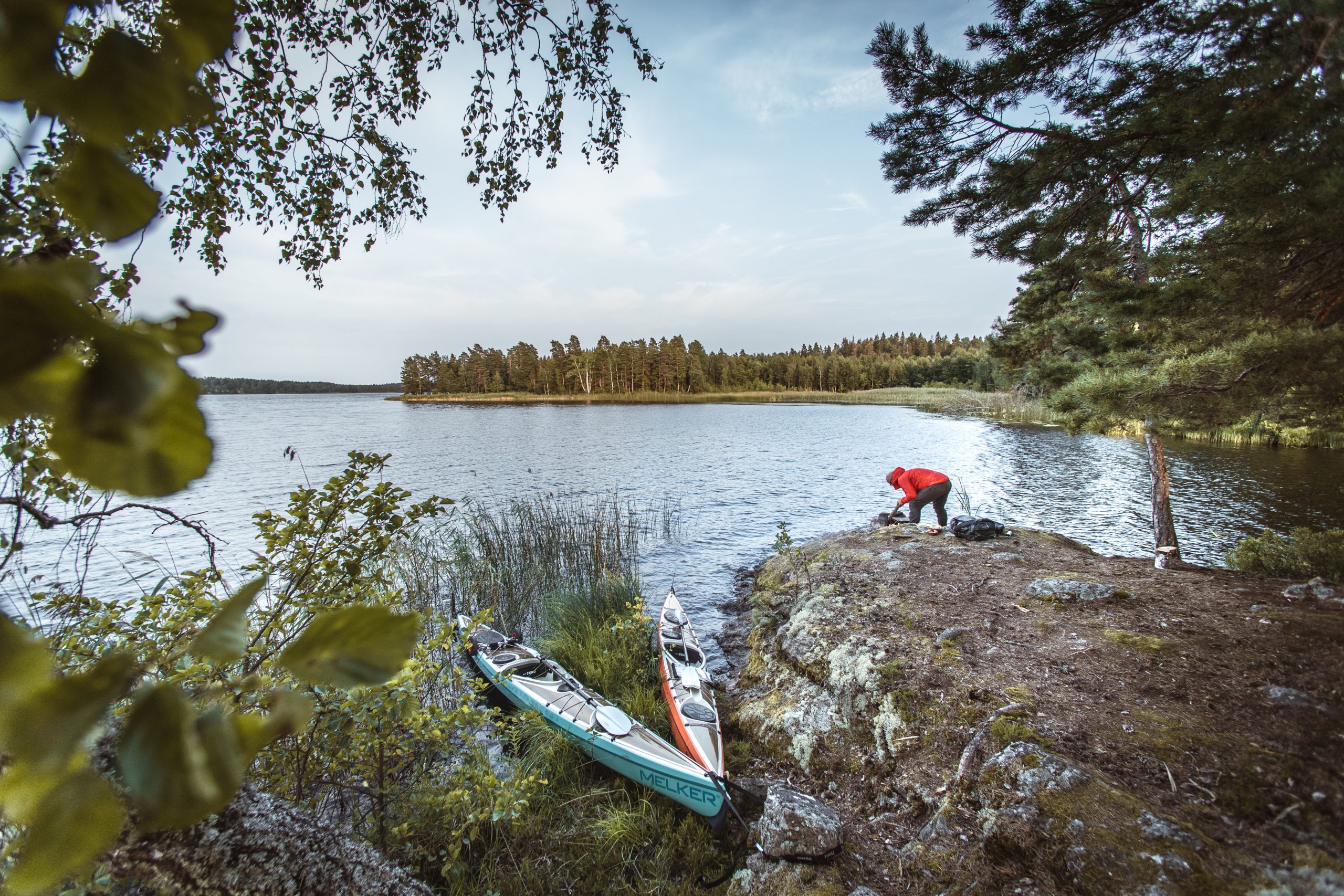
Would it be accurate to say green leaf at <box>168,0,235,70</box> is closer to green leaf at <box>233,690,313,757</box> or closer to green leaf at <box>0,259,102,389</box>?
green leaf at <box>0,259,102,389</box>

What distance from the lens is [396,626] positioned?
39cm

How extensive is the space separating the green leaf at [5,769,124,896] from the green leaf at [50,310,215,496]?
18 cm

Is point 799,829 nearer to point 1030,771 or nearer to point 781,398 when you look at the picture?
point 1030,771

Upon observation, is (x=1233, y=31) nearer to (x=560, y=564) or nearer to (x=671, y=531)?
(x=560, y=564)

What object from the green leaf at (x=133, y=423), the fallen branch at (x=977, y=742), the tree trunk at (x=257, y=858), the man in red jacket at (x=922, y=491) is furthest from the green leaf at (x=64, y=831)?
the man in red jacket at (x=922, y=491)

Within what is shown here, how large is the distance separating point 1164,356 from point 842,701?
4.46 m

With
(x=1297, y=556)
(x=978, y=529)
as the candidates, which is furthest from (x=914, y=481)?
(x=1297, y=556)

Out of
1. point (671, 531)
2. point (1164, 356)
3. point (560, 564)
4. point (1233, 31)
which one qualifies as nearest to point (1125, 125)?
point (1233, 31)

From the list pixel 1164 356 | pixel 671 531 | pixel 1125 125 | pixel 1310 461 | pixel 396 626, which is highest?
pixel 1125 125

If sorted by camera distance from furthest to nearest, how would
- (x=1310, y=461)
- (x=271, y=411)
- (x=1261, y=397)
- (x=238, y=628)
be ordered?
1. (x=271, y=411)
2. (x=1310, y=461)
3. (x=1261, y=397)
4. (x=238, y=628)

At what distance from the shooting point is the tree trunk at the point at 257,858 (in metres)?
1.41

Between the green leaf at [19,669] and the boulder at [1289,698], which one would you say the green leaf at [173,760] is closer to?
the green leaf at [19,669]

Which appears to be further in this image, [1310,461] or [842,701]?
[1310,461]

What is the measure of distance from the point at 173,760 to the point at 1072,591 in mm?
6777
